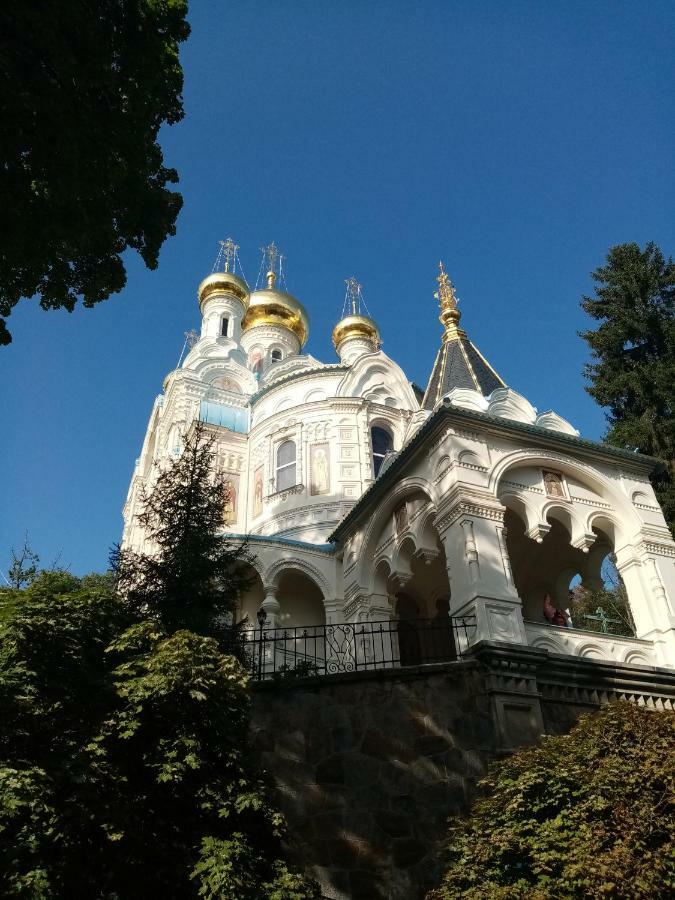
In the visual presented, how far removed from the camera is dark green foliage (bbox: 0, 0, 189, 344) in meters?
8.20

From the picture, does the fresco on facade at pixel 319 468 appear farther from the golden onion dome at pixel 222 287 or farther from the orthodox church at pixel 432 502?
the golden onion dome at pixel 222 287

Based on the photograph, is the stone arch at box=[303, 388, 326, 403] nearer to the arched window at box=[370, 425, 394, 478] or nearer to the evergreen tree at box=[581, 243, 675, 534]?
the arched window at box=[370, 425, 394, 478]

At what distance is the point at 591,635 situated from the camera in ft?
43.1

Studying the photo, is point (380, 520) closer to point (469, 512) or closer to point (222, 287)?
point (469, 512)

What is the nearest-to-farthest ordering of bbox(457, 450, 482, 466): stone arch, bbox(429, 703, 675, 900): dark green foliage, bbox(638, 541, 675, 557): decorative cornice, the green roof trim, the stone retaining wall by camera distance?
bbox(429, 703, 675, 900): dark green foliage
the stone retaining wall
bbox(457, 450, 482, 466): stone arch
the green roof trim
bbox(638, 541, 675, 557): decorative cornice

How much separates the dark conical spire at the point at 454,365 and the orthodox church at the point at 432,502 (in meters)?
0.05

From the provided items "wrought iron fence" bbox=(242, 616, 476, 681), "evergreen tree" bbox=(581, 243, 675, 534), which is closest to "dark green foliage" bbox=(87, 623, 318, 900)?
"wrought iron fence" bbox=(242, 616, 476, 681)

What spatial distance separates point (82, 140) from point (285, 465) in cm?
1621

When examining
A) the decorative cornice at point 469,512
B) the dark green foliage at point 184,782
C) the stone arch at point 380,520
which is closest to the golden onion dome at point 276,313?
the stone arch at point 380,520

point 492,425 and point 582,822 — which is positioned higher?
point 492,425

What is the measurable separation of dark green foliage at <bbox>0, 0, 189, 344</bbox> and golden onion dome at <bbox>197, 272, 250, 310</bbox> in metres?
28.8

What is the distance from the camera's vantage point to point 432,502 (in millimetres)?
14234

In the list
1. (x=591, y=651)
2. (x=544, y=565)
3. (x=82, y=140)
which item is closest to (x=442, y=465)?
(x=591, y=651)

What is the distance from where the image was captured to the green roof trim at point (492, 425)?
13945 millimetres
